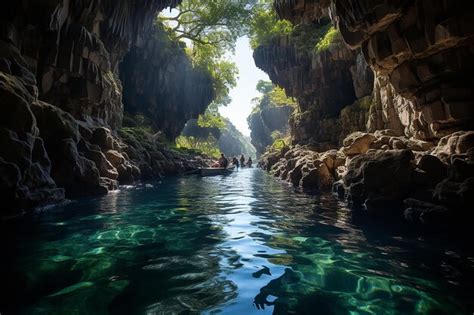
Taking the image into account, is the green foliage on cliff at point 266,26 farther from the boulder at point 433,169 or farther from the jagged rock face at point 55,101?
the boulder at point 433,169

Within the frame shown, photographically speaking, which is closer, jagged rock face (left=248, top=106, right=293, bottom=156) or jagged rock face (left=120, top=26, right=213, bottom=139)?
jagged rock face (left=120, top=26, right=213, bottom=139)

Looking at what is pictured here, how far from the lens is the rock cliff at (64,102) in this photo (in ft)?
27.7

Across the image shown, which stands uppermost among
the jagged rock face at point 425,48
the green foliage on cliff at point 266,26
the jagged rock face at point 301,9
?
the green foliage on cliff at point 266,26

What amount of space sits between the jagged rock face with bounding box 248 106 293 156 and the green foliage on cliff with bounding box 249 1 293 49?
3555 centimetres

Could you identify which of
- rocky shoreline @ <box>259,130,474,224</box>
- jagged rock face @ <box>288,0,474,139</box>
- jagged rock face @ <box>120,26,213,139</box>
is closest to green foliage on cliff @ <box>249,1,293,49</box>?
jagged rock face @ <box>120,26,213,139</box>

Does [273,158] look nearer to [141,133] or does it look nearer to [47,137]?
[141,133]

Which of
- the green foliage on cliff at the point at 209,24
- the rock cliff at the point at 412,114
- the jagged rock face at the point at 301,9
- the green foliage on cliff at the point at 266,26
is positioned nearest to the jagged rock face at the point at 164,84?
the green foliage on cliff at the point at 209,24

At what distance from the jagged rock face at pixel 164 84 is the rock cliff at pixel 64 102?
12907mm

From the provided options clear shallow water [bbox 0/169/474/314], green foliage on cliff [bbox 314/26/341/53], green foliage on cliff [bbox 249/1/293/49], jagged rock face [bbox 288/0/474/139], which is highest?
green foliage on cliff [bbox 249/1/293/49]

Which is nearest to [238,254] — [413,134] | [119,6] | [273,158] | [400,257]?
[400,257]

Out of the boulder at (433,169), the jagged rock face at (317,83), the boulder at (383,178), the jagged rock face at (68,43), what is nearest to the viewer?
the boulder at (433,169)

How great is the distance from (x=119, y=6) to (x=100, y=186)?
13509 mm

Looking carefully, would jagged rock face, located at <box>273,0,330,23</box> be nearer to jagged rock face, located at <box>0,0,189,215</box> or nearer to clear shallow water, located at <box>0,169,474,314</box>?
jagged rock face, located at <box>0,0,189,215</box>

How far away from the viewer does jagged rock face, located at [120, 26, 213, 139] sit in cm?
3862
